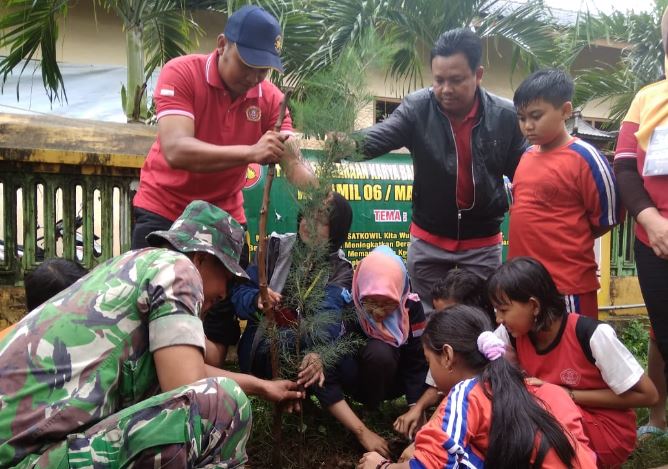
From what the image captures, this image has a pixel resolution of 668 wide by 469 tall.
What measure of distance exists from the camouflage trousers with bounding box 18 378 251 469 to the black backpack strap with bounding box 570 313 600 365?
150cm

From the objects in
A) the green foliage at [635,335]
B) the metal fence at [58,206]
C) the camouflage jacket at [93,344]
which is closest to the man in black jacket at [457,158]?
the camouflage jacket at [93,344]

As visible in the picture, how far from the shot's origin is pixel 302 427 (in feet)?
8.87

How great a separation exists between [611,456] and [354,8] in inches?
200

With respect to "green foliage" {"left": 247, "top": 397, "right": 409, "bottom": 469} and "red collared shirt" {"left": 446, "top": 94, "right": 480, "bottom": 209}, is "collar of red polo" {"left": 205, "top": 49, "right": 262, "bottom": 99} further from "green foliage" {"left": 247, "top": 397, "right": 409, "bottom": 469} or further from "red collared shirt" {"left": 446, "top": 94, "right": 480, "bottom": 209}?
"green foliage" {"left": 247, "top": 397, "right": 409, "bottom": 469}

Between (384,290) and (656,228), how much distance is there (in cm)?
115

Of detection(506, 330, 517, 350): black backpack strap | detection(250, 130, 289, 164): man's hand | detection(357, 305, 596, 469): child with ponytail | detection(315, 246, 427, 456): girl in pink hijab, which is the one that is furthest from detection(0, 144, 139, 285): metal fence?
detection(357, 305, 596, 469): child with ponytail

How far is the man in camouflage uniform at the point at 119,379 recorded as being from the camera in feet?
5.46

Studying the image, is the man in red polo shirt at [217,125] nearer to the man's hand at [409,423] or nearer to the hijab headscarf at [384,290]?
the hijab headscarf at [384,290]

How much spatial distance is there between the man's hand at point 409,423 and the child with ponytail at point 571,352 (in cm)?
60

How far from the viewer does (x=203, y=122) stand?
9.59 feet

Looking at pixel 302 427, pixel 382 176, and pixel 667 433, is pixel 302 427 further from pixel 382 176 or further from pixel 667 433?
pixel 382 176

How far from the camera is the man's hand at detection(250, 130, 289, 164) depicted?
2.30 meters

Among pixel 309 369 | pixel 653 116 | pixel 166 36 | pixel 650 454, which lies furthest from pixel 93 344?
pixel 166 36

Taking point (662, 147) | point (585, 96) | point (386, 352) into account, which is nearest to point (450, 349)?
point (386, 352)
